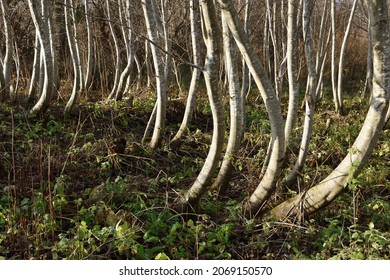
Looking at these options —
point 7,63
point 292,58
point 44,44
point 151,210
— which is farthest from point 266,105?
point 7,63

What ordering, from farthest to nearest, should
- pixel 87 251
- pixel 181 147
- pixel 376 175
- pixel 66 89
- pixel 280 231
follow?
pixel 66 89 → pixel 181 147 → pixel 376 175 → pixel 280 231 → pixel 87 251

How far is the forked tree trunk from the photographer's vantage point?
252 centimetres

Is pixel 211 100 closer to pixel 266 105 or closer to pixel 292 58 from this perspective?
pixel 266 105

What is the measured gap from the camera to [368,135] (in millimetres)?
2762

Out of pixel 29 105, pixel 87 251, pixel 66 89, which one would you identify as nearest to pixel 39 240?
pixel 87 251

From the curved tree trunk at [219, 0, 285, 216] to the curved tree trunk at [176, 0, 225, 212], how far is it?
1.09ft

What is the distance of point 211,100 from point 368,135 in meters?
1.27

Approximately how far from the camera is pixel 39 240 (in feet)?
9.70

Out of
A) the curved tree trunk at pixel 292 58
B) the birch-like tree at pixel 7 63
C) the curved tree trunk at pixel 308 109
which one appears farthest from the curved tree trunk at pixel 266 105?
the birch-like tree at pixel 7 63

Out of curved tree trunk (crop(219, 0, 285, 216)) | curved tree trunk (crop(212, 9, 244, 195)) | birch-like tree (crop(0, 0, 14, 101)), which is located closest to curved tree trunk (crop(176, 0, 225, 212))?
curved tree trunk (crop(212, 9, 244, 195))

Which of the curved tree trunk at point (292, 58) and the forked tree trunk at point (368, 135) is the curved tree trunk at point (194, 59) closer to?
the curved tree trunk at point (292, 58)

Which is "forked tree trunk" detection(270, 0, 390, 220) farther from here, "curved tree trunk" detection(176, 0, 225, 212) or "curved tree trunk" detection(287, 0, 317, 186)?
"curved tree trunk" detection(176, 0, 225, 212)

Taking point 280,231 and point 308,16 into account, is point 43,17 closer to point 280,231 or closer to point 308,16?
point 308,16

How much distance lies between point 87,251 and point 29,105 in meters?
4.81
